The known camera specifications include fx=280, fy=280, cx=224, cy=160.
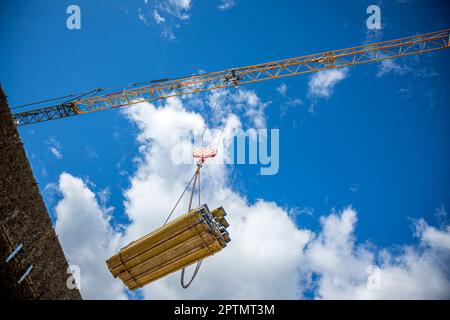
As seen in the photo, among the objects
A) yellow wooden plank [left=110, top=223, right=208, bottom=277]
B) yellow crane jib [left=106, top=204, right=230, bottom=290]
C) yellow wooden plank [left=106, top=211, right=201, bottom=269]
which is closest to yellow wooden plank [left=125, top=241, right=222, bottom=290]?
yellow crane jib [left=106, top=204, right=230, bottom=290]

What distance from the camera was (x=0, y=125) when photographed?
367 inches

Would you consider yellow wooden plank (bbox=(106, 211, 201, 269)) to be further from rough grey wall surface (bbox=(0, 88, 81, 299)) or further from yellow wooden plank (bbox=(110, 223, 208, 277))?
rough grey wall surface (bbox=(0, 88, 81, 299))

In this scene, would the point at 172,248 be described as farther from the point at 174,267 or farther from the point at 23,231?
the point at 23,231

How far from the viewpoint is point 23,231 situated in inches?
390

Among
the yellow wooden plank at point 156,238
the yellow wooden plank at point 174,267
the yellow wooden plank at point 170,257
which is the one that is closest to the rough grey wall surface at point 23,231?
the yellow wooden plank at point 156,238

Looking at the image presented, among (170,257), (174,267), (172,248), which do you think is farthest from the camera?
(174,267)

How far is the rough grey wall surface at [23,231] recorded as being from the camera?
920 cm

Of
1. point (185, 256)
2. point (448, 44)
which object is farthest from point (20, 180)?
point (448, 44)

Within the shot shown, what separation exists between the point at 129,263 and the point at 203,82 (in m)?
19.2

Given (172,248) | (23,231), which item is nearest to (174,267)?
(172,248)

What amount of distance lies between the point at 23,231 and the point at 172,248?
539 cm

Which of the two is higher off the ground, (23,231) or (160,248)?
(23,231)
